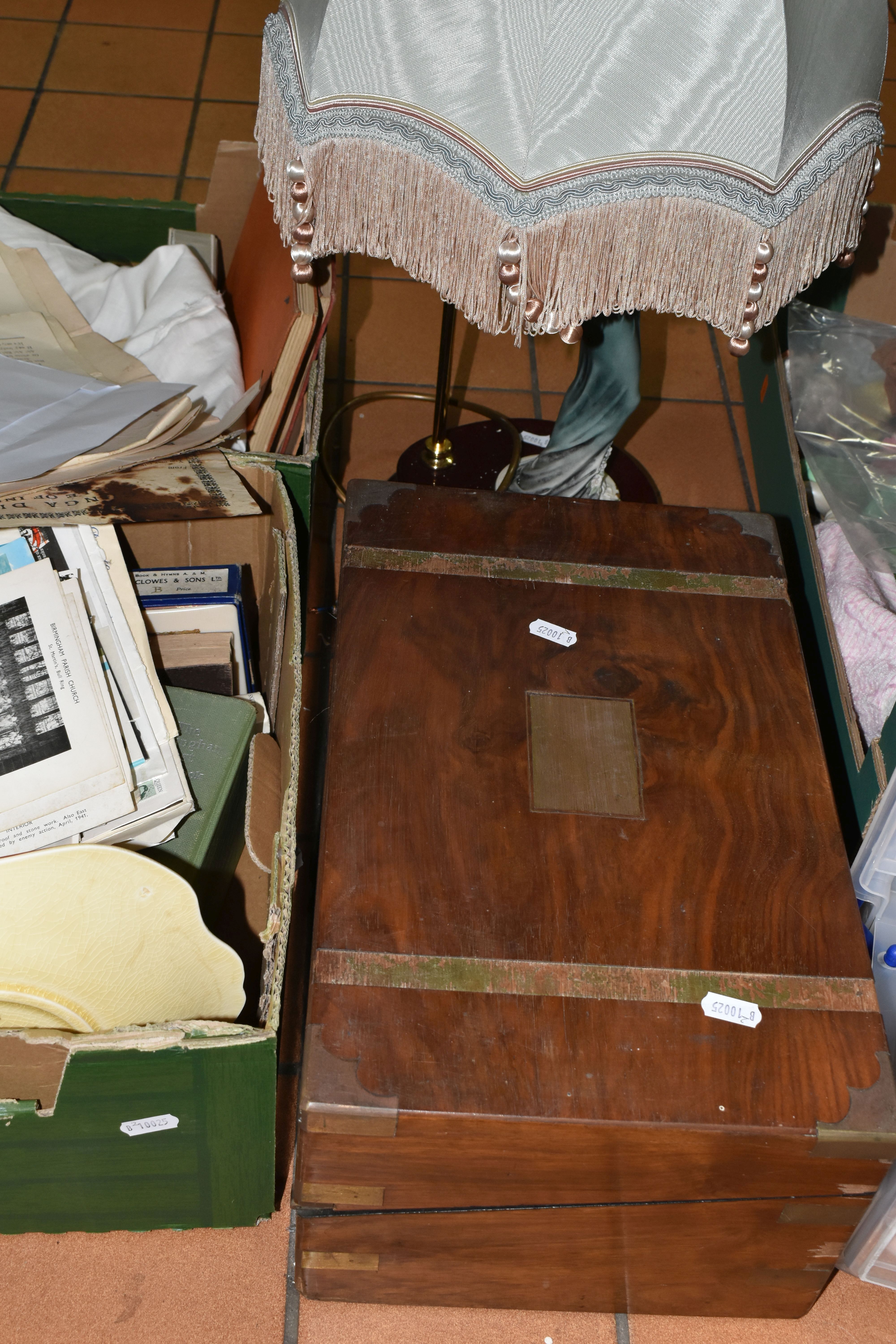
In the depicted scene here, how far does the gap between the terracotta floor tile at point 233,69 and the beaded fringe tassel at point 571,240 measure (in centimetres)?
202

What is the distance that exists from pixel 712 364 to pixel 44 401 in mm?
1482

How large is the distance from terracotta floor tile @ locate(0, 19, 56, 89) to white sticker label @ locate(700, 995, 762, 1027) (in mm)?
2782

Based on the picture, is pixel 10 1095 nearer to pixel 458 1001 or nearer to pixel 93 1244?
pixel 93 1244

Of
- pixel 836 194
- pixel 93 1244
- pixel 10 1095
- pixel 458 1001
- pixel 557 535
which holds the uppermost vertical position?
pixel 836 194

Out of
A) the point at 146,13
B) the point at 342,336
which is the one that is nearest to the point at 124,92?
the point at 146,13

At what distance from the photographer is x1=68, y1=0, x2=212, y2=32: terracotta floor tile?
9.87 ft

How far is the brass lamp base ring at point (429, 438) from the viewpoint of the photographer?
1.84m

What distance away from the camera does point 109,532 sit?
4.17 feet

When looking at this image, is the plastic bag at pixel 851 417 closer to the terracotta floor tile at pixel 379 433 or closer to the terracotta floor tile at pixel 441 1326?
the terracotta floor tile at pixel 379 433

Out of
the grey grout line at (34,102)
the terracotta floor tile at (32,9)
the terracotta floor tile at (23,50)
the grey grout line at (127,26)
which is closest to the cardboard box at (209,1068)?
the grey grout line at (34,102)

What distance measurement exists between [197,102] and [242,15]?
1.60 ft

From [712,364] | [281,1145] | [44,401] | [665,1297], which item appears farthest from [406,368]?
[665,1297]

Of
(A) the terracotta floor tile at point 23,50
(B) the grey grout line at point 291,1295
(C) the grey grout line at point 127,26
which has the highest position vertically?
(C) the grey grout line at point 127,26

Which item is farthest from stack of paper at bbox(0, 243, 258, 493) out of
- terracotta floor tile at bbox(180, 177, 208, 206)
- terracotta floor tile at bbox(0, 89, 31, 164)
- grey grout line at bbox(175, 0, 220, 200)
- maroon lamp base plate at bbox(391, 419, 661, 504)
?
terracotta floor tile at bbox(0, 89, 31, 164)
